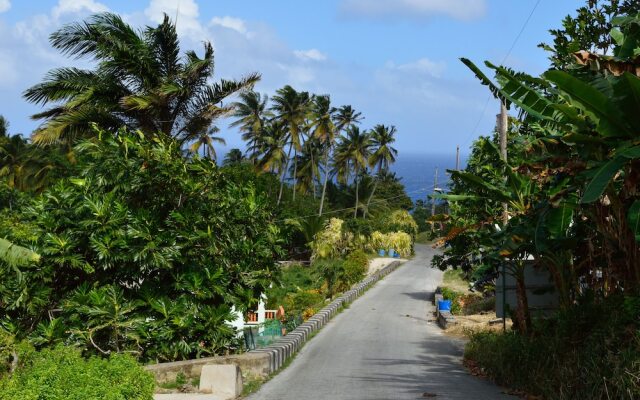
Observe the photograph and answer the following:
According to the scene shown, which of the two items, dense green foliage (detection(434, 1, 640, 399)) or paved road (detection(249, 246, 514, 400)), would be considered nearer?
dense green foliage (detection(434, 1, 640, 399))

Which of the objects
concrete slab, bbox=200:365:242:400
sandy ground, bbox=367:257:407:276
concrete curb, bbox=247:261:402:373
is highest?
sandy ground, bbox=367:257:407:276

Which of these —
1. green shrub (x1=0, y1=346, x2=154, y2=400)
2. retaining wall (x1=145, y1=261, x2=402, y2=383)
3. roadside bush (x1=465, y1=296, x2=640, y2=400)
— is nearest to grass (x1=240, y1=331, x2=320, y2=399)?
retaining wall (x1=145, y1=261, x2=402, y2=383)

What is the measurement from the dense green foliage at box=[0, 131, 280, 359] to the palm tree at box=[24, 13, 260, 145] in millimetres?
3309

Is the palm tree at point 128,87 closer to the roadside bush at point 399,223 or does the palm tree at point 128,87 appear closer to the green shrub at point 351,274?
the green shrub at point 351,274

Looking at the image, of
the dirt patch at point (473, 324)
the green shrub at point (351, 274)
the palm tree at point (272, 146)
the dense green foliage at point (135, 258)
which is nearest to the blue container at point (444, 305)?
the dirt patch at point (473, 324)

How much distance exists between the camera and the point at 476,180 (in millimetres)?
12859

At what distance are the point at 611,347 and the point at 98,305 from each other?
925 cm

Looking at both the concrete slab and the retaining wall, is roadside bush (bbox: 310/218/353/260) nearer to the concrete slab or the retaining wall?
the retaining wall

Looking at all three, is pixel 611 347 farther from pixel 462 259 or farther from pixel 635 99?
pixel 462 259

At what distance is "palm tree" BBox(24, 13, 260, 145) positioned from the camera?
720 inches

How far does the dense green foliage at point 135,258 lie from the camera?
13867 millimetres

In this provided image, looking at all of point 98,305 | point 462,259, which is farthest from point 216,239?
point 462,259

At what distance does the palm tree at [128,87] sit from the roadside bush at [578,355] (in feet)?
33.6

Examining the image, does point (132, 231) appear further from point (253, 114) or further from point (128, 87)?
point (253, 114)
